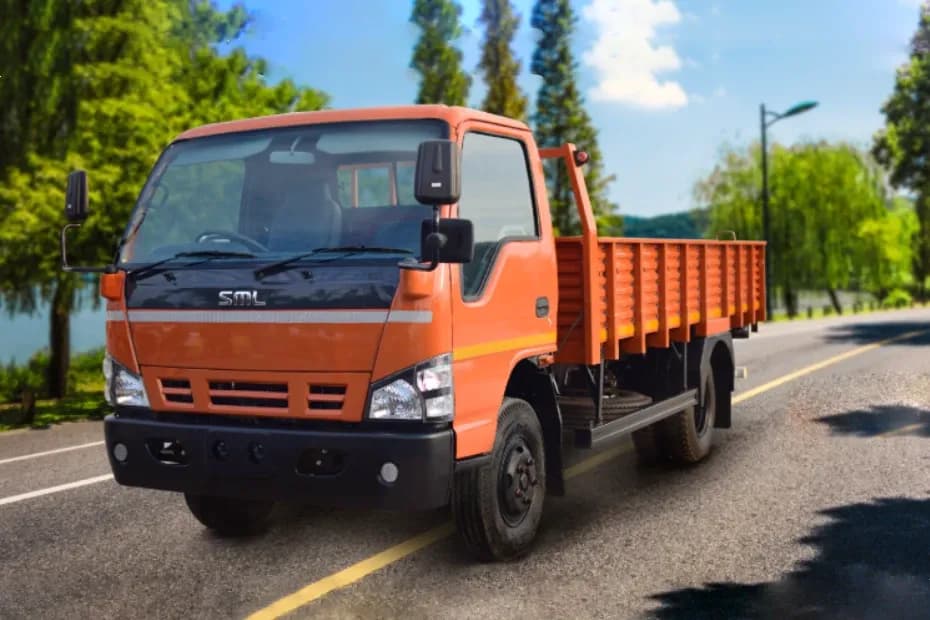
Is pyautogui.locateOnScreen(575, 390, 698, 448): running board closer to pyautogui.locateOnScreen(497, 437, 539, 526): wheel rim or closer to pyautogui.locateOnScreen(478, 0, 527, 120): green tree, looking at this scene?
pyautogui.locateOnScreen(497, 437, 539, 526): wheel rim

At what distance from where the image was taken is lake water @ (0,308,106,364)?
20297mm

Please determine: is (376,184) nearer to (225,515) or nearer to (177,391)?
(177,391)

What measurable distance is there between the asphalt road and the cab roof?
2363 millimetres

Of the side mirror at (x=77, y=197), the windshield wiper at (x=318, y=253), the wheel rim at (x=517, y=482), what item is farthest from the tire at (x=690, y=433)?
the side mirror at (x=77, y=197)

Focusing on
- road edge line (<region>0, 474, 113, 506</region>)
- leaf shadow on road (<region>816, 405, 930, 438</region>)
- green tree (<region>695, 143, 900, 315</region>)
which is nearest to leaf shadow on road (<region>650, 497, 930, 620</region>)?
leaf shadow on road (<region>816, 405, 930, 438</region>)

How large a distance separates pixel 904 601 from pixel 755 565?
80 centimetres

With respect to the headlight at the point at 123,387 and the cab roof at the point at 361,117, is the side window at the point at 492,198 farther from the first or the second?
the headlight at the point at 123,387

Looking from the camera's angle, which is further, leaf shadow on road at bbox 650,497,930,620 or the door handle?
the door handle

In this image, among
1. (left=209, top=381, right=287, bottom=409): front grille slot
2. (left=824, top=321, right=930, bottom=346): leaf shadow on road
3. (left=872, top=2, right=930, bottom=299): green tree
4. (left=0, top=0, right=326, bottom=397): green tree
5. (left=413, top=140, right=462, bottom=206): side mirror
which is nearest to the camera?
(left=413, top=140, right=462, bottom=206): side mirror

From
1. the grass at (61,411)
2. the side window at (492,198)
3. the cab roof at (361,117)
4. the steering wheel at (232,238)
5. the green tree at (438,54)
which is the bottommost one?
the grass at (61,411)

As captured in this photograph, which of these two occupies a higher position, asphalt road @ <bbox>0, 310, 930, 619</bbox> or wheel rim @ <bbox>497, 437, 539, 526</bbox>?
wheel rim @ <bbox>497, 437, 539, 526</bbox>

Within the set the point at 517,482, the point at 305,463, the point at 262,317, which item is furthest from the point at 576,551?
the point at 262,317

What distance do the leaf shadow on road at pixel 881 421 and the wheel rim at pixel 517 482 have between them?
513 cm

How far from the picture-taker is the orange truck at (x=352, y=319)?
459 centimetres
